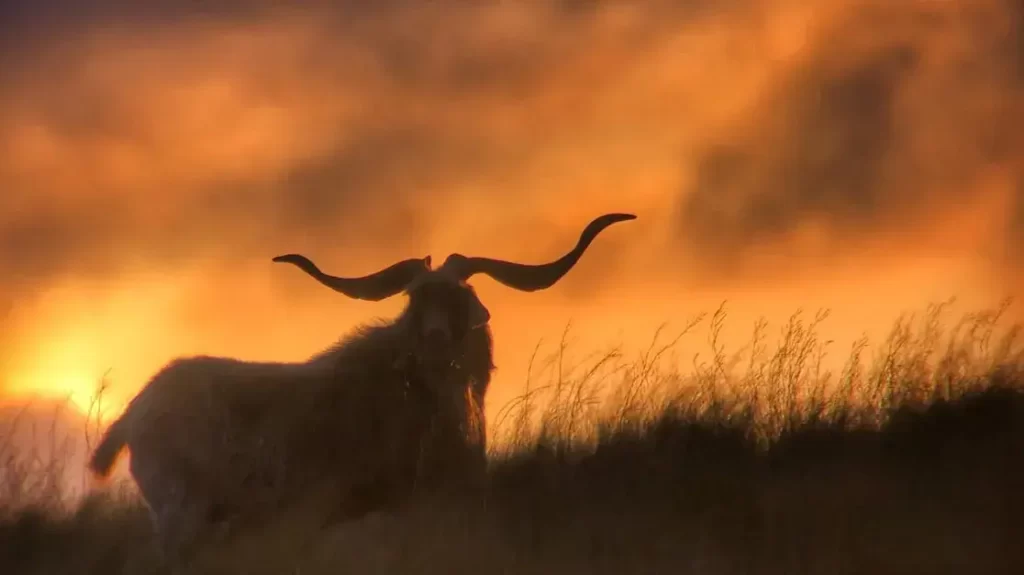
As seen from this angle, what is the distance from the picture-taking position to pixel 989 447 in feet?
25.4

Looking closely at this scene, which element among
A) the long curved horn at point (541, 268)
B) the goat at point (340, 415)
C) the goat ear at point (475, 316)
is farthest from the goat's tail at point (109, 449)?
the long curved horn at point (541, 268)

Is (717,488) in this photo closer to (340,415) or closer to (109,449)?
(340,415)

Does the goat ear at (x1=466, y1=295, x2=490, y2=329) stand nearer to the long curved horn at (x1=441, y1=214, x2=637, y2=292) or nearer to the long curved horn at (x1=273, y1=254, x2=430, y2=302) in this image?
the long curved horn at (x1=441, y1=214, x2=637, y2=292)

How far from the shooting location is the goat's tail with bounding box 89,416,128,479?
7926mm

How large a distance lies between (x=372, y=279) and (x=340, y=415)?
0.99 metres

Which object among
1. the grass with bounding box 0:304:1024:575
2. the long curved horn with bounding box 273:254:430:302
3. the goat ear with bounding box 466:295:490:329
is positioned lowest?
the grass with bounding box 0:304:1024:575

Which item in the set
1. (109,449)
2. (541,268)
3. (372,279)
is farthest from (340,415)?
(541,268)

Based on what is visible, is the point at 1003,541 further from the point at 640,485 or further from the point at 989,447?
the point at 640,485

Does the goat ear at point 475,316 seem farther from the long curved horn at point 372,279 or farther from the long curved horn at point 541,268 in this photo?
the long curved horn at point 372,279

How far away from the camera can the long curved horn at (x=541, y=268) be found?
27.2ft

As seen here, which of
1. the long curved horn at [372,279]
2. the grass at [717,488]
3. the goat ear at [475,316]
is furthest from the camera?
the long curved horn at [372,279]

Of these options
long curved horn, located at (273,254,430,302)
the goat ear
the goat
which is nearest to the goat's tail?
the goat

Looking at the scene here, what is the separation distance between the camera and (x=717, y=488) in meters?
7.47

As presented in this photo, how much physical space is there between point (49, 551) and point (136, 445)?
949mm
